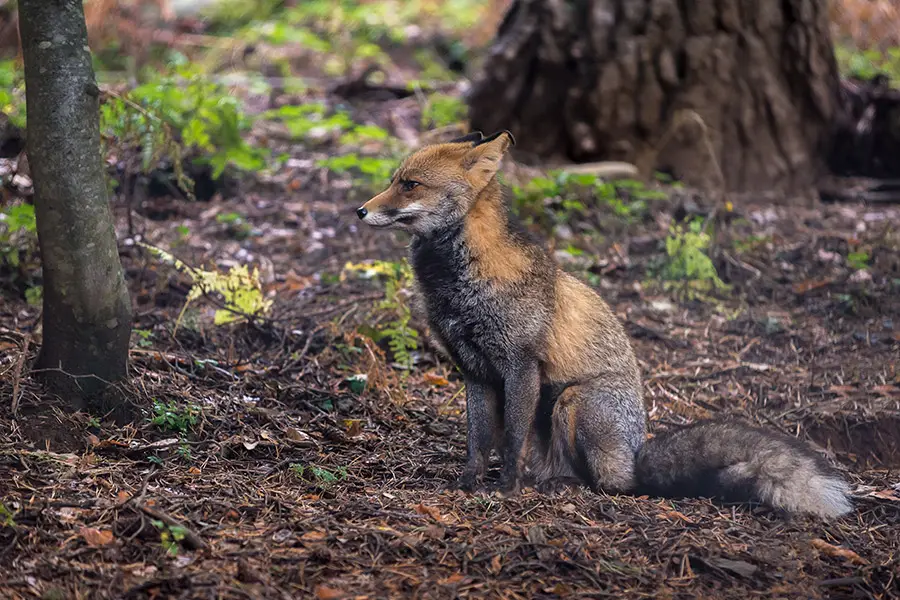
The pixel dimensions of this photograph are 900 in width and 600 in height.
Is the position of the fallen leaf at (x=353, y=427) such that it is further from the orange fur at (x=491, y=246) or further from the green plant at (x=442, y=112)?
the green plant at (x=442, y=112)

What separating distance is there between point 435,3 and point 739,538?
53.1 feet

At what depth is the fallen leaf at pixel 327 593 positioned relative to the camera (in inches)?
157

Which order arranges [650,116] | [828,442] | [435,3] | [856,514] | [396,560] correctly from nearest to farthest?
[396,560] → [856,514] → [828,442] → [650,116] → [435,3]

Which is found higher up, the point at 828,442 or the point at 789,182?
the point at 789,182

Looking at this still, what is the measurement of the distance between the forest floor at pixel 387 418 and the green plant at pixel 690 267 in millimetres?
134

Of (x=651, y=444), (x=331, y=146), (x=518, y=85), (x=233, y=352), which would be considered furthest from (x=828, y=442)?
(x=331, y=146)

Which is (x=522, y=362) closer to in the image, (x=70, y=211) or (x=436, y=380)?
(x=436, y=380)

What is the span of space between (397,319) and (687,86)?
18.8 feet

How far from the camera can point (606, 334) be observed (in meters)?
6.19

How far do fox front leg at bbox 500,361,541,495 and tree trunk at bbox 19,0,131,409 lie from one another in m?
2.44

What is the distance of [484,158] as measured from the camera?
593 cm

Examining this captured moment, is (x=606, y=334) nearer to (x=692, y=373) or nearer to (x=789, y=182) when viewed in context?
(x=692, y=373)

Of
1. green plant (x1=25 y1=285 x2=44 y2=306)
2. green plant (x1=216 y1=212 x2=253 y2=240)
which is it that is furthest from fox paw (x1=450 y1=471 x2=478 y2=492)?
green plant (x1=216 y1=212 x2=253 y2=240)

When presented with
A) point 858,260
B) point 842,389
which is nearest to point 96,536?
point 842,389
